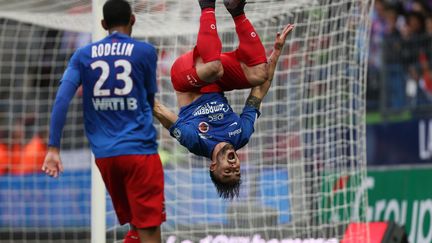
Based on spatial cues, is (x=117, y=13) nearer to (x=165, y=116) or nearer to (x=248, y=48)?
(x=165, y=116)

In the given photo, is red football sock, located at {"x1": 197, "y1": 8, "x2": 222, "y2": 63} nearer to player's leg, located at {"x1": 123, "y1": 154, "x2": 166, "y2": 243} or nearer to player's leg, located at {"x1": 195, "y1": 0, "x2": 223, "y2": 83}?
player's leg, located at {"x1": 195, "y1": 0, "x2": 223, "y2": 83}

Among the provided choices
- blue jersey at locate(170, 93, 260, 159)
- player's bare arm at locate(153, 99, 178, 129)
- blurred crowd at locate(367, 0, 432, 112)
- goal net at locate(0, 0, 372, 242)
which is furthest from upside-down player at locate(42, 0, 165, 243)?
blurred crowd at locate(367, 0, 432, 112)

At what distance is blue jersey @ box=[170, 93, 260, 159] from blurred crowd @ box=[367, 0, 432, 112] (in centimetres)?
630

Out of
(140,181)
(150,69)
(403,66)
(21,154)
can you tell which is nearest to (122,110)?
(150,69)

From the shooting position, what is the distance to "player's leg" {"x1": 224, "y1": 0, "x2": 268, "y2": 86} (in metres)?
8.82

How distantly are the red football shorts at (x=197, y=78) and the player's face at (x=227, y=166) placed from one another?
0.57m

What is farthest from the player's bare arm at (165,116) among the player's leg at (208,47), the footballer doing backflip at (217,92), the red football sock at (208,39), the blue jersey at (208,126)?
the red football sock at (208,39)

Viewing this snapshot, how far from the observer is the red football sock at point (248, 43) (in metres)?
8.82

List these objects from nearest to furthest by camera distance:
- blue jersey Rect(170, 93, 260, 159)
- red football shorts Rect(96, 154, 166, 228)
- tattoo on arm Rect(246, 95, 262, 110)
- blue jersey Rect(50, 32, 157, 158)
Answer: blue jersey Rect(50, 32, 157, 158), red football shorts Rect(96, 154, 166, 228), blue jersey Rect(170, 93, 260, 159), tattoo on arm Rect(246, 95, 262, 110)

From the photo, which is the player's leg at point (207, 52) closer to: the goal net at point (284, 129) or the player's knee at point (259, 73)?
the player's knee at point (259, 73)

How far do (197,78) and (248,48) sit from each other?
0.53 meters

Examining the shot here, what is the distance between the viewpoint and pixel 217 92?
885 cm

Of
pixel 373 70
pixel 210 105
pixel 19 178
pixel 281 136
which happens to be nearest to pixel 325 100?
pixel 281 136

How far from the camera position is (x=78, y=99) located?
15172 millimetres
